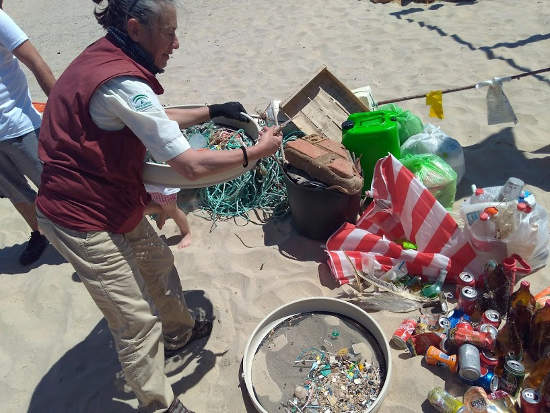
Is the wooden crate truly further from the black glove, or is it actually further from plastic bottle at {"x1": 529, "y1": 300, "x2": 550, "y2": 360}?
plastic bottle at {"x1": 529, "y1": 300, "x2": 550, "y2": 360}

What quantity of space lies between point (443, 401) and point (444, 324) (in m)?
0.45

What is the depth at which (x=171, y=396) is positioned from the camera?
218 centimetres

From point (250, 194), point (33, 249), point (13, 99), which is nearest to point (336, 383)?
point (250, 194)

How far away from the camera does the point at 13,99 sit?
10.2 ft

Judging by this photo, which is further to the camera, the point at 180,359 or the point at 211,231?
the point at 211,231

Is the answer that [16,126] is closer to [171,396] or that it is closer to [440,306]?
[171,396]

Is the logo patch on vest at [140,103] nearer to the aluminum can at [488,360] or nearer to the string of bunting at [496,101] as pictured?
the aluminum can at [488,360]

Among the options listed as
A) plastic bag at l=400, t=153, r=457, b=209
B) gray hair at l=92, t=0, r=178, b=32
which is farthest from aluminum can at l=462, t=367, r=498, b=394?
gray hair at l=92, t=0, r=178, b=32

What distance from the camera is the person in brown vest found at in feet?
5.24

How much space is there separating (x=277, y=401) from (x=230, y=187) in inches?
81.1

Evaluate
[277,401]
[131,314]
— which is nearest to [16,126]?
[131,314]

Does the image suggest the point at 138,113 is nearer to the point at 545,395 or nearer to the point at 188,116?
the point at 188,116

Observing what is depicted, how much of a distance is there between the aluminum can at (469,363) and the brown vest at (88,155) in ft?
6.02

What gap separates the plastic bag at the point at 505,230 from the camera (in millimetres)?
2455
